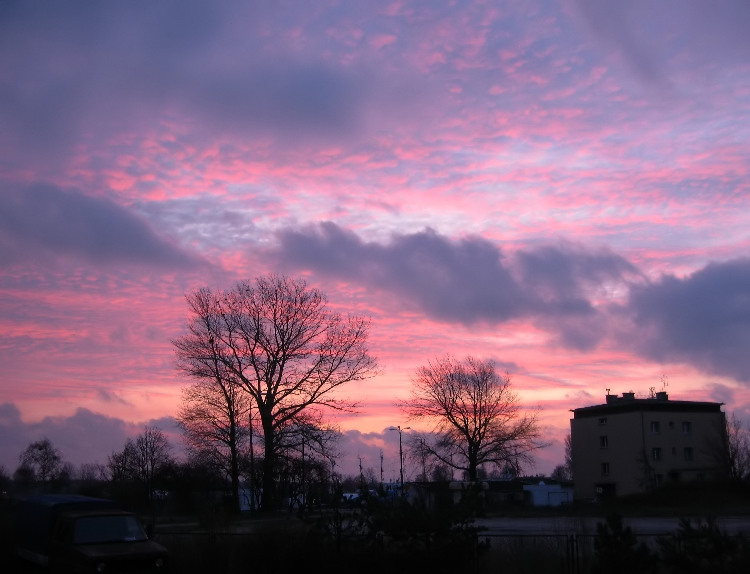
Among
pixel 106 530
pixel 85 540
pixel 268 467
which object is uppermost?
pixel 106 530

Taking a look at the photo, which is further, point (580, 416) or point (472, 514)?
point (580, 416)

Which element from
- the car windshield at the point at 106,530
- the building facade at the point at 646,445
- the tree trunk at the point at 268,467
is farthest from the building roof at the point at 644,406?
the car windshield at the point at 106,530

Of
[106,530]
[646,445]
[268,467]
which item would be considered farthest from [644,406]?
[106,530]

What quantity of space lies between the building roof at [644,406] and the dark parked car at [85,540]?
68234 mm

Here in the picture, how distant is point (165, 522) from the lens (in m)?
44.4

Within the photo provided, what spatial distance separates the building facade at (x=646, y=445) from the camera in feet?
254

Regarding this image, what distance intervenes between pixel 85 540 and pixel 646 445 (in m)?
68.7

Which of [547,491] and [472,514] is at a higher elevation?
[472,514]

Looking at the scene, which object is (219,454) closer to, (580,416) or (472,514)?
(472,514)

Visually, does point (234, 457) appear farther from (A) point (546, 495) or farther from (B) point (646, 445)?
(B) point (646, 445)

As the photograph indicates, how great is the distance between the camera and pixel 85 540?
57.8 feet

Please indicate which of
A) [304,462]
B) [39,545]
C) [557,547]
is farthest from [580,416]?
[39,545]

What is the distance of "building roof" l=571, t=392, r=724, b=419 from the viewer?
79562 mm

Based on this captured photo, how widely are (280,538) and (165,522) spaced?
28.5 metres
